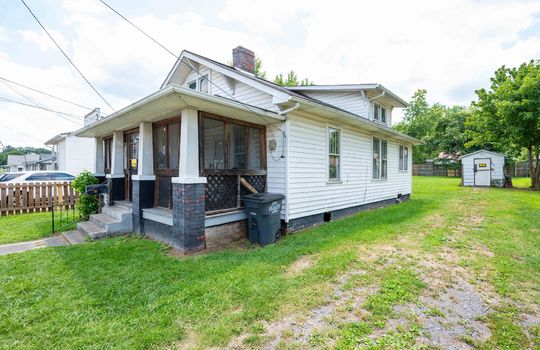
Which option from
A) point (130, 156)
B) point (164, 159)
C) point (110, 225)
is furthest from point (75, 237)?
point (164, 159)

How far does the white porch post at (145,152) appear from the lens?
20.4 feet

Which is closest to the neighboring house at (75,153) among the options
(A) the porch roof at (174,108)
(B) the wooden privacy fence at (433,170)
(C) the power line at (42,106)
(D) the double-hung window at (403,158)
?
(C) the power line at (42,106)

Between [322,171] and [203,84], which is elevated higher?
[203,84]

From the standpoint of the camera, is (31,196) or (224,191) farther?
(31,196)

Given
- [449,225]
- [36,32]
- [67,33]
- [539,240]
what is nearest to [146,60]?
[67,33]

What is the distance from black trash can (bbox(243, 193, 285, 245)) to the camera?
5.57 m

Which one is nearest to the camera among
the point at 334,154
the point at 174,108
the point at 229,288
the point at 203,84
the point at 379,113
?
the point at 229,288

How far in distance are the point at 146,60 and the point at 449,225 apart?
10.6 m

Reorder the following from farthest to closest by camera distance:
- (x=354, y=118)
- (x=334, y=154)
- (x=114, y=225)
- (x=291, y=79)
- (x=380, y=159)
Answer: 1. (x=291, y=79)
2. (x=380, y=159)
3. (x=334, y=154)
4. (x=354, y=118)
5. (x=114, y=225)

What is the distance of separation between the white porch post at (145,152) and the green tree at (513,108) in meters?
19.1

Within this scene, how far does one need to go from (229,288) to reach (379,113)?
34.5ft

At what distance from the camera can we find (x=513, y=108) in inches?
595

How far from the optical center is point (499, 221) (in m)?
7.26

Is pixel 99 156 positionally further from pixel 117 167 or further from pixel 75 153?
pixel 75 153
